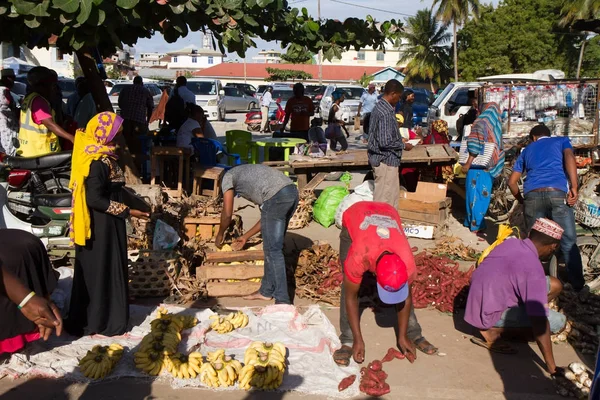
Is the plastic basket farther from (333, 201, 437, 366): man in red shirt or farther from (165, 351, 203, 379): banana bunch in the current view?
(165, 351, 203, 379): banana bunch

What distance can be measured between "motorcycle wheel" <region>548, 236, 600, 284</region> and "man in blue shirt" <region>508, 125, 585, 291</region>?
21 centimetres

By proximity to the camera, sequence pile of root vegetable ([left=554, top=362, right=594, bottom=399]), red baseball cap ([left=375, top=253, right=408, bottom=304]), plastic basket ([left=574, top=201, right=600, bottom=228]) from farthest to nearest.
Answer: plastic basket ([left=574, top=201, right=600, bottom=228]), pile of root vegetable ([left=554, top=362, right=594, bottom=399]), red baseball cap ([left=375, top=253, right=408, bottom=304])

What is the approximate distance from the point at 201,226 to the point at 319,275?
1806mm

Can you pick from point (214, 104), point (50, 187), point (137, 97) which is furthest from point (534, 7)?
point (50, 187)

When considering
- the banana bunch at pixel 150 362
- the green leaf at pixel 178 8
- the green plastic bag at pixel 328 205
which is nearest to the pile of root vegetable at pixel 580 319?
the banana bunch at pixel 150 362

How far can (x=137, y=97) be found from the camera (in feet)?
39.3

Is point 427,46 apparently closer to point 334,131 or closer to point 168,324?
point 334,131

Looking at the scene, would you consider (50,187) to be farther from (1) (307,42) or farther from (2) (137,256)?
(1) (307,42)

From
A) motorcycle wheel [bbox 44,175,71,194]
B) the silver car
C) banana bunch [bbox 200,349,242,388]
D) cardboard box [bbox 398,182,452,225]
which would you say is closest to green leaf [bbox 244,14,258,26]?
motorcycle wheel [bbox 44,175,71,194]

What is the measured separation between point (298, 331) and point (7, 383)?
2.47m

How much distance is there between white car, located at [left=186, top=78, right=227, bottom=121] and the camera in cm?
2780

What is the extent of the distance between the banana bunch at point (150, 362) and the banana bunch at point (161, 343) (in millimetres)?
39

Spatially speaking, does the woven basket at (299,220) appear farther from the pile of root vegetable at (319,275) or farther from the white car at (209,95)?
the white car at (209,95)

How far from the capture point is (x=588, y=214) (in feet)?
25.9
